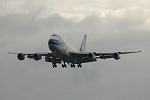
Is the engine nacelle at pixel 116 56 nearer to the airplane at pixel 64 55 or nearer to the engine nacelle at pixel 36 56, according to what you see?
the airplane at pixel 64 55

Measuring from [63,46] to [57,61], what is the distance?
25.9 ft

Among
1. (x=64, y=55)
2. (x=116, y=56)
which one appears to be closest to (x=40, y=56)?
(x=64, y=55)

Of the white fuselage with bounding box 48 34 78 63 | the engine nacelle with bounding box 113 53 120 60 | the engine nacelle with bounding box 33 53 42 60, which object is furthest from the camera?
the engine nacelle with bounding box 33 53 42 60

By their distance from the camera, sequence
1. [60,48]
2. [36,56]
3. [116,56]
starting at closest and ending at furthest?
[60,48] < [116,56] < [36,56]

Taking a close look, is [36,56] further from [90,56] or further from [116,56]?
[116,56]

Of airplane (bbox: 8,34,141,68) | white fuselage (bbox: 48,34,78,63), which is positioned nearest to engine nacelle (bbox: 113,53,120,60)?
airplane (bbox: 8,34,141,68)

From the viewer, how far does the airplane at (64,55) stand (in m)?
85.2

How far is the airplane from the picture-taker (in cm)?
8525

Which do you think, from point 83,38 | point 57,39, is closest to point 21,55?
point 57,39

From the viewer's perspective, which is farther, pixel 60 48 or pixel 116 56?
pixel 116 56

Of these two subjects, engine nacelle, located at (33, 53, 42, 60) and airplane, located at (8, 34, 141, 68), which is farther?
engine nacelle, located at (33, 53, 42, 60)

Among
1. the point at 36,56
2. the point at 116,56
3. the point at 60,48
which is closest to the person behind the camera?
the point at 60,48

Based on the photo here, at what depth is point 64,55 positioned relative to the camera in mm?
87188

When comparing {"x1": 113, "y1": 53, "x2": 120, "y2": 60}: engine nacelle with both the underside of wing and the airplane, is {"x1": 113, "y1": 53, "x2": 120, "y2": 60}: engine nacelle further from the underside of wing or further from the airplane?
the underside of wing
